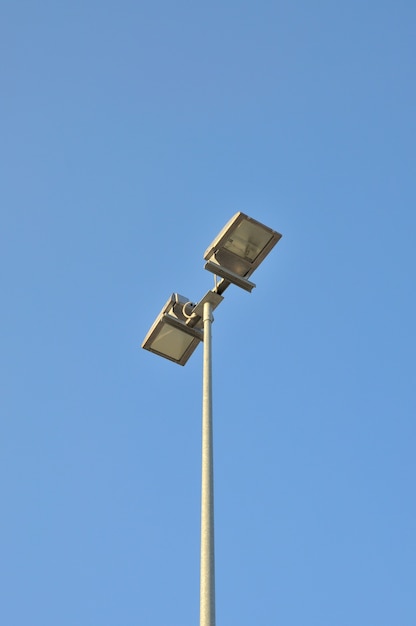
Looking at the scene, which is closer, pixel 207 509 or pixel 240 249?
pixel 207 509

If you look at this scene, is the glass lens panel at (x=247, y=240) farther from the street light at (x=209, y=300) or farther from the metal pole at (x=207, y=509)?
the metal pole at (x=207, y=509)

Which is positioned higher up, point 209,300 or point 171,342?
point 209,300

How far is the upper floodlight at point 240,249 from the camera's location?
9.96m

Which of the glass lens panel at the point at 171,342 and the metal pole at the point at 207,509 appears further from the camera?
the glass lens panel at the point at 171,342

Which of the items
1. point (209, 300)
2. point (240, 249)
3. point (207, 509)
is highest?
point (240, 249)

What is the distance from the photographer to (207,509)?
7.78 metres

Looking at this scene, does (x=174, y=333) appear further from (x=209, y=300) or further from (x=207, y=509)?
(x=207, y=509)

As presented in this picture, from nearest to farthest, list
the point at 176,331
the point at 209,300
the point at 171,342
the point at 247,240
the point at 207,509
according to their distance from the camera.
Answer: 1. the point at 207,509
2. the point at 209,300
3. the point at 247,240
4. the point at 176,331
5. the point at 171,342

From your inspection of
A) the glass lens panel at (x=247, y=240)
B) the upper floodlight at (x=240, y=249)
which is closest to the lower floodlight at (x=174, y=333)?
the upper floodlight at (x=240, y=249)

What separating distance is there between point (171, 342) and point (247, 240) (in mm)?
1465

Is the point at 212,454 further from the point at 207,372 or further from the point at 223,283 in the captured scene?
the point at 223,283

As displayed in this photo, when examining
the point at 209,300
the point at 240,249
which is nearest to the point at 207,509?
the point at 209,300

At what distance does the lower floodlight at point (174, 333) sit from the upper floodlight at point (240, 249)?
69cm

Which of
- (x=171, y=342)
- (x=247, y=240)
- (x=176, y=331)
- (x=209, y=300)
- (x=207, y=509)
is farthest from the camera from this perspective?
(x=171, y=342)
